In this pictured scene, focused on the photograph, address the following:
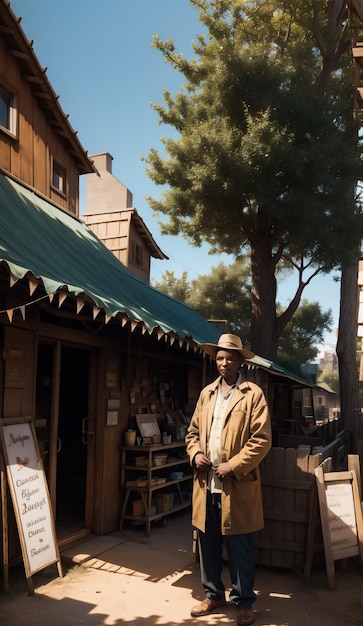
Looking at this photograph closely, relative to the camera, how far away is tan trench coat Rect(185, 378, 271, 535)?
4125 mm

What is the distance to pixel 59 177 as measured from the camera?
9773 mm

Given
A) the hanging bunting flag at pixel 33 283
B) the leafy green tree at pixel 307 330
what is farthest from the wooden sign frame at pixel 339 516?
the leafy green tree at pixel 307 330

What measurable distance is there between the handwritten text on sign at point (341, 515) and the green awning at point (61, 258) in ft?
8.07

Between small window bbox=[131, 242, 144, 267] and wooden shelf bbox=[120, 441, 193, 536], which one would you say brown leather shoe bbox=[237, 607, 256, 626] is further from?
small window bbox=[131, 242, 144, 267]

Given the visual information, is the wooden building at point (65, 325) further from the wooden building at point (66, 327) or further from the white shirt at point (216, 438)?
the white shirt at point (216, 438)

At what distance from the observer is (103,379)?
678 cm

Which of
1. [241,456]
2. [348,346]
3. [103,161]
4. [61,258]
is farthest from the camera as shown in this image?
[103,161]

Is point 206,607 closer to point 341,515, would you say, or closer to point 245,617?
point 245,617

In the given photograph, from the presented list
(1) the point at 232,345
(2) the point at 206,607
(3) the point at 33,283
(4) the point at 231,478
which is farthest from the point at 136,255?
(2) the point at 206,607

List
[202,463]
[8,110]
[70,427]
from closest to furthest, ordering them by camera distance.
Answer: [202,463] < [8,110] < [70,427]

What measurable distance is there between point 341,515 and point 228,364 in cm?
219

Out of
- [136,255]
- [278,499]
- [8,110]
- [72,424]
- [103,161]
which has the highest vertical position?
[103,161]

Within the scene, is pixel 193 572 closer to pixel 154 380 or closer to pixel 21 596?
pixel 21 596

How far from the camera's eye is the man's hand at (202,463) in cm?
430
